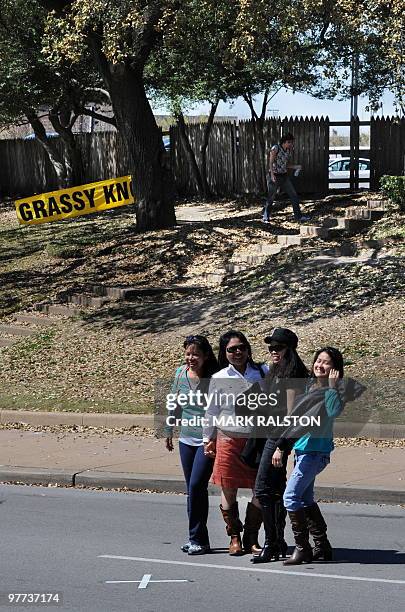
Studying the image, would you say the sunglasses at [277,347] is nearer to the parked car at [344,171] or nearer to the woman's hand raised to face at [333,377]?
the woman's hand raised to face at [333,377]

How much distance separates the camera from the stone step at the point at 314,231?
21.4 m

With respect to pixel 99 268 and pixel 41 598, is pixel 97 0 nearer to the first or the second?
pixel 99 268

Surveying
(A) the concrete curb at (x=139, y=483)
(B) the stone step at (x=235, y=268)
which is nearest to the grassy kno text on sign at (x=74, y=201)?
(B) the stone step at (x=235, y=268)

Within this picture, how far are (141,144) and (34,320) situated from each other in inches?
202

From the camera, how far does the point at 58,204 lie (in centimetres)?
2561

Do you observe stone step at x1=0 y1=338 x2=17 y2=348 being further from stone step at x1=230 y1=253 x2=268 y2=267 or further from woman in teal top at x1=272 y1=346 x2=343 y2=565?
woman in teal top at x1=272 y1=346 x2=343 y2=565

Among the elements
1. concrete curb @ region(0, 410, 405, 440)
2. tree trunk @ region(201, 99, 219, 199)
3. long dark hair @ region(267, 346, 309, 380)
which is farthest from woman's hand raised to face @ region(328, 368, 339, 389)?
tree trunk @ region(201, 99, 219, 199)

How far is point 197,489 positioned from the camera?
8438mm

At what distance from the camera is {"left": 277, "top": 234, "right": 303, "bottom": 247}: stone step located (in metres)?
21.1

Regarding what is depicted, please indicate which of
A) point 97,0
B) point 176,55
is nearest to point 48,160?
point 176,55

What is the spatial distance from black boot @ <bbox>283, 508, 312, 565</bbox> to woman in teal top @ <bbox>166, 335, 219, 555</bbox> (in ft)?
2.45

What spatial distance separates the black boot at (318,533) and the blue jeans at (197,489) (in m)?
0.84

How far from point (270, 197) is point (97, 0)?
694 centimetres

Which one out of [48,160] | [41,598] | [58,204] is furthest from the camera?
[48,160]
